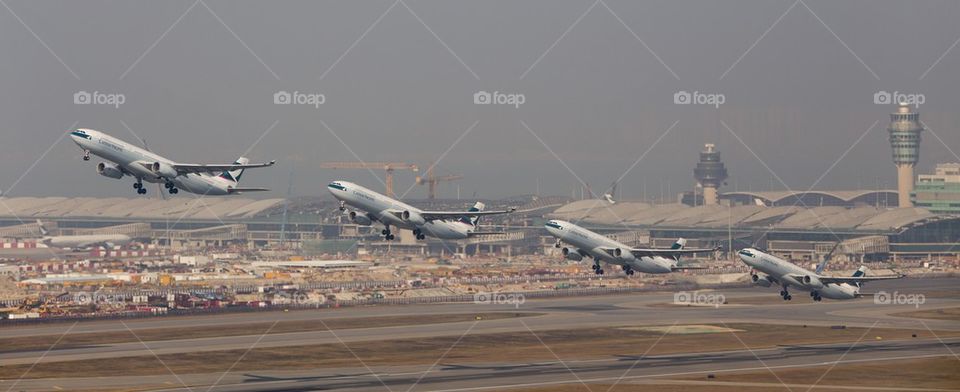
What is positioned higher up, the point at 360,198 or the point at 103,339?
the point at 360,198

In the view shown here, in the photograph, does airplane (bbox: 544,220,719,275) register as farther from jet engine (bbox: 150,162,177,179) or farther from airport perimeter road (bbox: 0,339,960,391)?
jet engine (bbox: 150,162,177,179)

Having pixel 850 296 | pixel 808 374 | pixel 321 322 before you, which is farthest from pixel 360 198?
pixel 850 296

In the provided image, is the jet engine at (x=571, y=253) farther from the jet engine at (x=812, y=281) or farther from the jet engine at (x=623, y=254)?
the jet engine at (x=812, y=281)

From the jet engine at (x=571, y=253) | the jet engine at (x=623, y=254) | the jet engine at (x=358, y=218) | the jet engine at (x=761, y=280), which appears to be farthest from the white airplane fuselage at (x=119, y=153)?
the jet engine at (x=761, y=280)

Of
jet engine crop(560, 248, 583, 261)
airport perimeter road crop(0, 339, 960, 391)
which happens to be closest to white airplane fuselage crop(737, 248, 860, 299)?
airport perimeter road crop(0, 339, 960, 391)

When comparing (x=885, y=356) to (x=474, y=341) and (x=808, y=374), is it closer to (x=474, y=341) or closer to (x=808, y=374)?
(x=808, y=374)

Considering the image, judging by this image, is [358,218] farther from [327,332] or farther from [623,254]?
[623,254]
